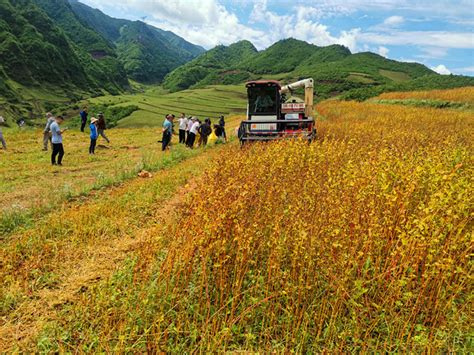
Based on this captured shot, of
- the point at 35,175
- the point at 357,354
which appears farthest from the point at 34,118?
the point at 357,354

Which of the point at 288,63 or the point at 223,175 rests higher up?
the point at 288,63

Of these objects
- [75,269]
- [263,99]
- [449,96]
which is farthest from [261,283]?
[449,96]

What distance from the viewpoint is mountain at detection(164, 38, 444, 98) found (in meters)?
83.2

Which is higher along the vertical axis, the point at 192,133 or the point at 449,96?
the point at 449,96

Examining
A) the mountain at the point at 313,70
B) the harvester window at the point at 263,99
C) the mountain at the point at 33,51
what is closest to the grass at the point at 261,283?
the harvester window at the point at 263,99

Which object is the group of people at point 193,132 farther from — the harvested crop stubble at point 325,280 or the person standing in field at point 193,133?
the harvested crop stubble at point 325,280

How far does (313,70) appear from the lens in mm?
109250

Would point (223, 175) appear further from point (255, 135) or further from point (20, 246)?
point (255, 135)

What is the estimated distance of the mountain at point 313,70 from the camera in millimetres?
83200

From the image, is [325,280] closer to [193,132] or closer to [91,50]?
[193,132]

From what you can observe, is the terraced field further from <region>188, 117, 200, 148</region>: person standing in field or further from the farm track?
the farm track

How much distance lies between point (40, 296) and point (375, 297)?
149 inches

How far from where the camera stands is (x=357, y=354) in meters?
2.84

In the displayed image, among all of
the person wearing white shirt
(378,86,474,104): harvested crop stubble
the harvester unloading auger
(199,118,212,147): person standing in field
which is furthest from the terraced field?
(378,86,474,104): harvested crop stubble
